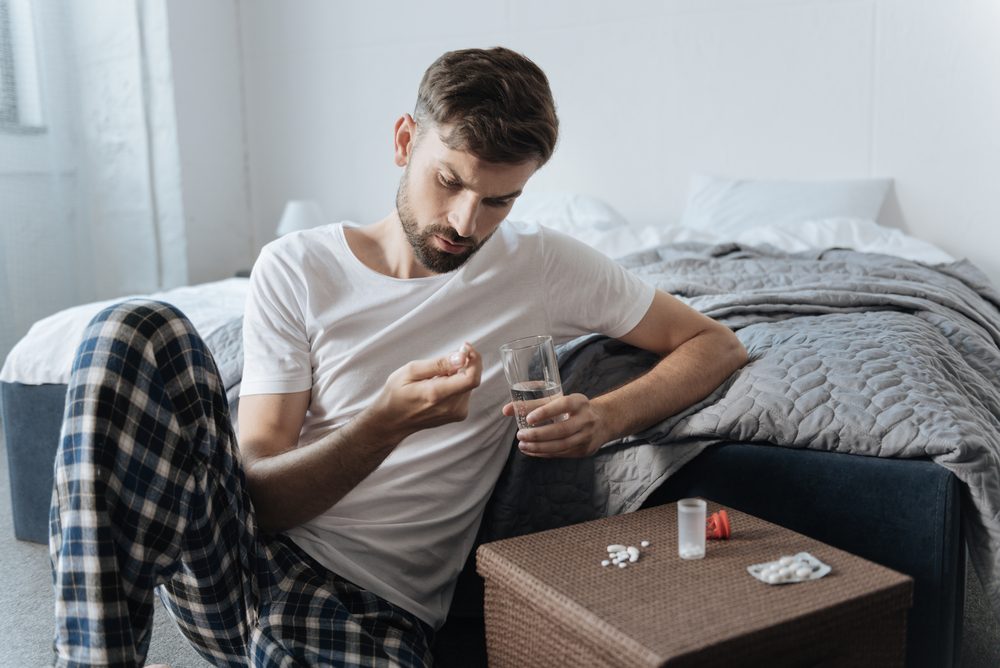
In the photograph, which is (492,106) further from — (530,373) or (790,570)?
(790,570)

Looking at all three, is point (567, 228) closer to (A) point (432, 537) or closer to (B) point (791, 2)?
(B) point (791, 2)

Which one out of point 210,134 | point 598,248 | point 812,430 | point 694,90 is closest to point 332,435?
point 812,430

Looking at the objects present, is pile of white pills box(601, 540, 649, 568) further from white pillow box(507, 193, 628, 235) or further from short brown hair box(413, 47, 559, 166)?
white pillow box(507, 193, 628, 235)

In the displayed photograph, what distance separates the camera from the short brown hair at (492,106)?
4.28 feet

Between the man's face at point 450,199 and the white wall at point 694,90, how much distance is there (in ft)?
7.92

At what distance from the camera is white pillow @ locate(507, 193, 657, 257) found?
3061 mm

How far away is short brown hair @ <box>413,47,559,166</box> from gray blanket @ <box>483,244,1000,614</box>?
1.56ft

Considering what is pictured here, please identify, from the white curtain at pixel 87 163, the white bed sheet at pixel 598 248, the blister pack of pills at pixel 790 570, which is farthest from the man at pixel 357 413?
the white curtain at pixel 87 163

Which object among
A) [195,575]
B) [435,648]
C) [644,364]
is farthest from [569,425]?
[435,648]

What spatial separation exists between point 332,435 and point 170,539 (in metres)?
0.24

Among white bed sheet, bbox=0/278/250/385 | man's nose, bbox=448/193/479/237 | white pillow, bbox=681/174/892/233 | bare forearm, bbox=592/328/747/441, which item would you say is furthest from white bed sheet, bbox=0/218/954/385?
bare forearm, bbox=592/328/747/441

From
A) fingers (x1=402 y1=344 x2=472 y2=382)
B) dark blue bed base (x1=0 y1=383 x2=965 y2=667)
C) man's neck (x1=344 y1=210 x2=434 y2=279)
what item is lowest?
dark blue bed base (x1=0 y1=383 x2=965 y2=667)

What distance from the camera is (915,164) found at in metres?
3.36

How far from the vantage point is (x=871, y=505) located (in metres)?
1.31
